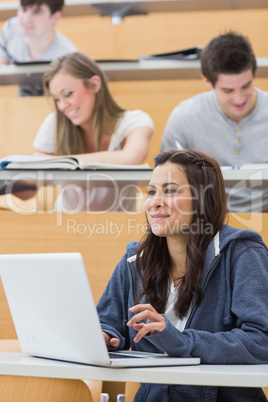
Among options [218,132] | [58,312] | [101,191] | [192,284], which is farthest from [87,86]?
[58,312]

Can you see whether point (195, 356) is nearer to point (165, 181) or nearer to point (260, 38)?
point (165, 181)

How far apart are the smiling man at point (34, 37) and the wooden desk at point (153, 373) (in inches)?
84.3

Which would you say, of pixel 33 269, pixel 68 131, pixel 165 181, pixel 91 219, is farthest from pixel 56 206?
pixel 33 269

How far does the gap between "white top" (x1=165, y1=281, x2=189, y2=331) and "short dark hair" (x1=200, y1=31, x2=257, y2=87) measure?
1302mm

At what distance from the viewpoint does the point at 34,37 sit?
297 cm

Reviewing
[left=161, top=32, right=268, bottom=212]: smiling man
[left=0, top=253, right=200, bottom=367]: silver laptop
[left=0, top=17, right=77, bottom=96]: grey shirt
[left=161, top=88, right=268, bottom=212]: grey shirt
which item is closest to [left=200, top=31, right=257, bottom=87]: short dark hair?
[left=161, top=32, right=268, bottom=212]: smiling man

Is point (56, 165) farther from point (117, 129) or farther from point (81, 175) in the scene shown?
point (117, 129)

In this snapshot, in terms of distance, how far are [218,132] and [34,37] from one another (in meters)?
1.11

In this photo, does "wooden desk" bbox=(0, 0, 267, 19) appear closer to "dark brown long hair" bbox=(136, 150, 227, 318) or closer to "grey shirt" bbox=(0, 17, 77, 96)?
"grey shirt" bbox=(0, 17, 77, 96)

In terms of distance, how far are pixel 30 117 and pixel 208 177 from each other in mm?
1532

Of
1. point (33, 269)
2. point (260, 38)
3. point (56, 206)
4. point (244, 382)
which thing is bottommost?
point (56, 206)

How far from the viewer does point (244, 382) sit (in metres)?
0.89

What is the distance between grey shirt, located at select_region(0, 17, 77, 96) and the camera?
2.99 m

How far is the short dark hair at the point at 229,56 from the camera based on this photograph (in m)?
2.39
